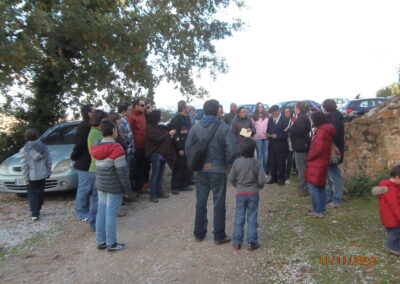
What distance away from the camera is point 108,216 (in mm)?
4926

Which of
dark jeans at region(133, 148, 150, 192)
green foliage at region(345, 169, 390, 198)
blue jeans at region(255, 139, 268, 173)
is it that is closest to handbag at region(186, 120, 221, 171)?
dark jeans at region(133, 148, 150, 192)

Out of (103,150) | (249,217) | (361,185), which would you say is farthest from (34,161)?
(361,185)

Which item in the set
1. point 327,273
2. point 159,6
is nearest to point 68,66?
point 159,6

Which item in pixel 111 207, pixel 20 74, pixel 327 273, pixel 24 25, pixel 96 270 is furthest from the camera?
pixel 20 74

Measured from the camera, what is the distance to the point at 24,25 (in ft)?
25.8

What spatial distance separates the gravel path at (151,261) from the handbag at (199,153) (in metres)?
1.11

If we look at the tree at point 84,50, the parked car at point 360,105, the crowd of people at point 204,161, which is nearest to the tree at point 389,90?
the parked car at point 360,105

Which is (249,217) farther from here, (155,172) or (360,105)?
(360,105)

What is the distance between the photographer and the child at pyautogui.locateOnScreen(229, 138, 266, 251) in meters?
4.80

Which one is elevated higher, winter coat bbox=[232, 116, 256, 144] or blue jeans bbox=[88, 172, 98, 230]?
winter coat bbox=[232, 116, 256, 144]

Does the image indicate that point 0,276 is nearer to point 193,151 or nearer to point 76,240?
point 76,240

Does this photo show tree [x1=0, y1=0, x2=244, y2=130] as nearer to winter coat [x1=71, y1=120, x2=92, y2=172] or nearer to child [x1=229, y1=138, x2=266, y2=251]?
winter coat [x1=71, y1=120, x2=92, y2=172]

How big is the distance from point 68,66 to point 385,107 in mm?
7748

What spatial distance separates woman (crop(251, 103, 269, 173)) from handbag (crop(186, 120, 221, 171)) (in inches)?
159
